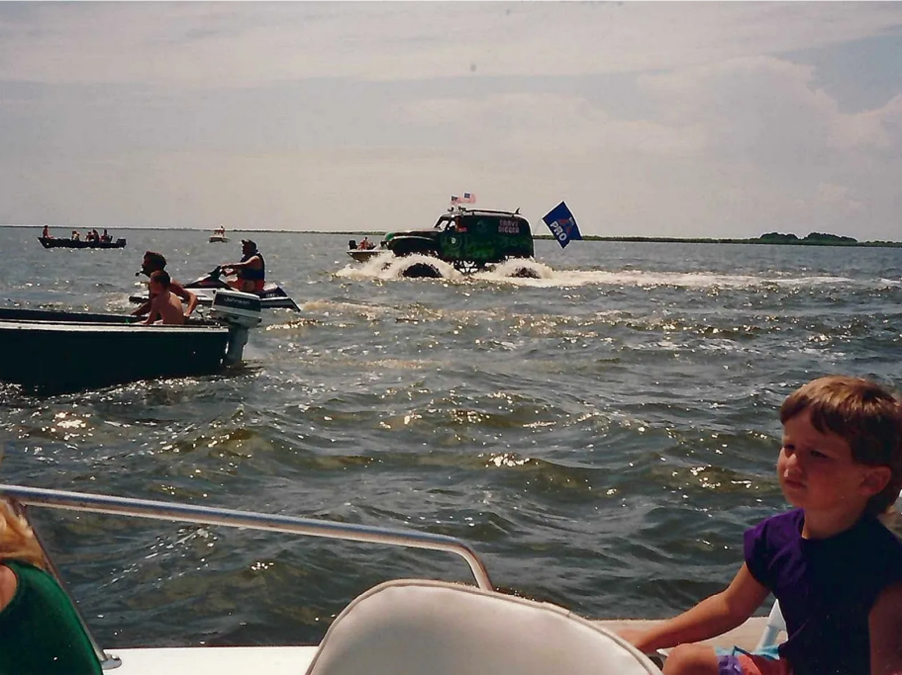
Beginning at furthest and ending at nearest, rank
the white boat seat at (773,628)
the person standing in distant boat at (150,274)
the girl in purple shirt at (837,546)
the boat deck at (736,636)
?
the person standing in distant boat at (150,274) < the boat deck at (736,636) < the white boat seat at (773,628) < the girl in purple shirt at (837,546)

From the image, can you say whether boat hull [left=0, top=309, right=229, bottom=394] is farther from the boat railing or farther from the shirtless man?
the boat railing

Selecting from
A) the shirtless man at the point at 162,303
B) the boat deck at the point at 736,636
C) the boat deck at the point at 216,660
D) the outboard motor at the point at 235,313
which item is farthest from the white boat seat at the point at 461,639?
the outboard motor at the point at 235,313

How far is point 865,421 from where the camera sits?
2154 millimetres

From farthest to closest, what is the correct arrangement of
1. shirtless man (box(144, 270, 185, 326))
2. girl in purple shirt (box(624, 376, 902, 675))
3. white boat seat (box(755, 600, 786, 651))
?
shirtless man (box(144, 270, 185, 326)) < white boat seat (box(755, 600, 786, 651)) < girl in purple shirt (box(624, 376, 902, 675))

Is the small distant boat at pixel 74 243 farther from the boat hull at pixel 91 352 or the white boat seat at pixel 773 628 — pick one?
the white boat seat at pixel 773 628

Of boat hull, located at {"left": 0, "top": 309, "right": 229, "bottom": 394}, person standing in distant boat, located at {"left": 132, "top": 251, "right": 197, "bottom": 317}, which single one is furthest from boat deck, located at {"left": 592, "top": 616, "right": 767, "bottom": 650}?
→ person standing in distant boat, located at {"left": 132, "top": 251, "right": 197, "bottom": 317}

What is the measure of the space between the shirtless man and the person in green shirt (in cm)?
947

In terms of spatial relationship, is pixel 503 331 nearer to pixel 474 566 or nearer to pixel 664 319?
pixel 664 319

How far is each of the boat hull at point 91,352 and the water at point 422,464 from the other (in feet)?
0.55

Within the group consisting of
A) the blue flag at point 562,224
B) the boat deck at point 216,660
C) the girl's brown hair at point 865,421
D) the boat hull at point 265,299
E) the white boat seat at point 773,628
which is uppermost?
the blue flag at point 562,224

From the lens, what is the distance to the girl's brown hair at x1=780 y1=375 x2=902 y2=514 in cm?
216

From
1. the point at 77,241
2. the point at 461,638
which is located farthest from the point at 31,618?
the point at 77,241

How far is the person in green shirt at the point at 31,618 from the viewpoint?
194 cm

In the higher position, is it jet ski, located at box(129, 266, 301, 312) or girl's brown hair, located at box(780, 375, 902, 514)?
girl's brown hair, located at box(780, 375, 902, 514)
